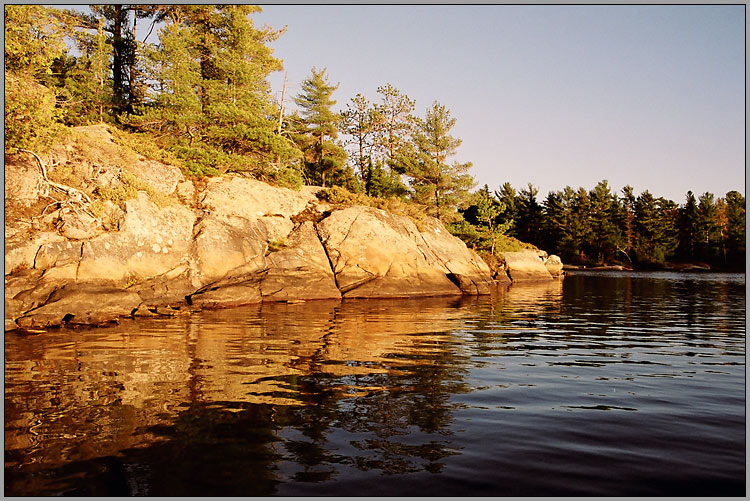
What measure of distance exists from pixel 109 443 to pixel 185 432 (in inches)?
32.2

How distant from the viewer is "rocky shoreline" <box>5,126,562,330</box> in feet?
52.1

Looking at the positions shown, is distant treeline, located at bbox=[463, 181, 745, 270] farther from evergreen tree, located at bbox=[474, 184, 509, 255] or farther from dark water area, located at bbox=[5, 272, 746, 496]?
dark water area, located at bbox=[5, 272, 746, 496]

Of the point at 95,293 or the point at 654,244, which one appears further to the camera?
the point at 654,244

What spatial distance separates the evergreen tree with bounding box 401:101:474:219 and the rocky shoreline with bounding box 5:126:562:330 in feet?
32.1

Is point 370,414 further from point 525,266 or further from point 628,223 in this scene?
point 628,223

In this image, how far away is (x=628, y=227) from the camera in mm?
81812

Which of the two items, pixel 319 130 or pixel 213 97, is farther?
pixel 319 130

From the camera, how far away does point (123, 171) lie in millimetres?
20812

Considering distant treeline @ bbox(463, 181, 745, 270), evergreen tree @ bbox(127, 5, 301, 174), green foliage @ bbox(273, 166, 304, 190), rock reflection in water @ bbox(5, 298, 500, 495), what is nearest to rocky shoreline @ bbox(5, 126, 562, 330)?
green foliage @ bbox(273, 166, 304, 190)

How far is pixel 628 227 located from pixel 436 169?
55.3 m

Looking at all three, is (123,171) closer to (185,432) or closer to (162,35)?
(162,35)

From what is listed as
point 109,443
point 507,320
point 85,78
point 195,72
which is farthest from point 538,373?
point 85,78

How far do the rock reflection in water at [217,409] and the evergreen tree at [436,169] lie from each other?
31335 millimetres

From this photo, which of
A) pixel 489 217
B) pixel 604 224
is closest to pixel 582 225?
pixel 604 224
